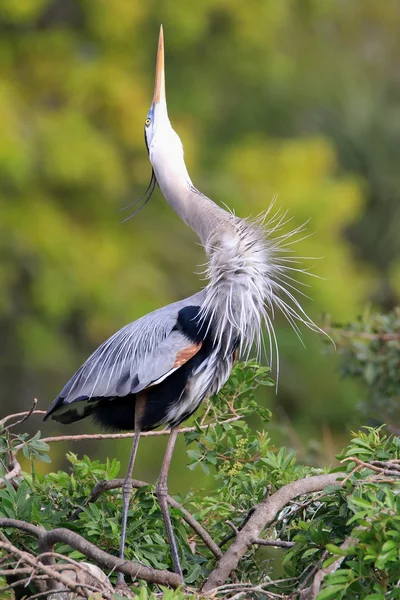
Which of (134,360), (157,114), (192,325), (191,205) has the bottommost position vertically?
(134,360)

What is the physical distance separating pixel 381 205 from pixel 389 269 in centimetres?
79

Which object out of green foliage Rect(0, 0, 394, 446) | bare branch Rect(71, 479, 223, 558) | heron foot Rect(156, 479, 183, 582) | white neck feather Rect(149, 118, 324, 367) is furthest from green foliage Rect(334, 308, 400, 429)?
green foliage Rect(0, 0, 394, 446)

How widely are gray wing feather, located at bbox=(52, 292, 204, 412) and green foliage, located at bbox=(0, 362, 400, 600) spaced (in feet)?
0.77

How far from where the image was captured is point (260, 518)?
3156 mm

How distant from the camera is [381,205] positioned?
43.0ft

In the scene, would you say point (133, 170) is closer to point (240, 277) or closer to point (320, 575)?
point (240, 277)

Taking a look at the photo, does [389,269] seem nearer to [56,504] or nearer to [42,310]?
[42,310]

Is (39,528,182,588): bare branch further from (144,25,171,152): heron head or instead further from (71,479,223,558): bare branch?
(144,25,171,152): heron head

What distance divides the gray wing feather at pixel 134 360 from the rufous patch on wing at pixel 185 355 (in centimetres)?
1

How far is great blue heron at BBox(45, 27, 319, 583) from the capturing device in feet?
12.2

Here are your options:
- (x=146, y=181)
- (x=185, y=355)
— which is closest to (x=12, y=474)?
(x=185, y=355)

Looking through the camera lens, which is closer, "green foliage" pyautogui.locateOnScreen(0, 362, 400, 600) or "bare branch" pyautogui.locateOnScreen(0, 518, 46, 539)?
"green foliage" pyautogui.locateOnScreen(0, 362, 400, 600)

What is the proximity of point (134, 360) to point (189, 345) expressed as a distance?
0.68 ft

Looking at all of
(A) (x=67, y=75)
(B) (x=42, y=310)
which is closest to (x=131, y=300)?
(B) (x=42, y=310)
